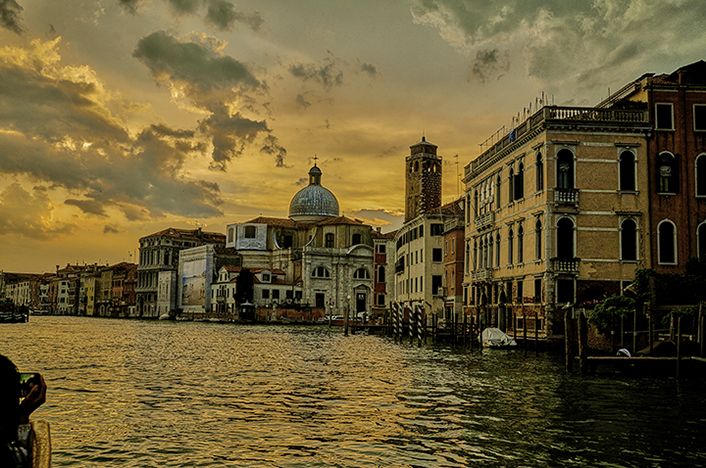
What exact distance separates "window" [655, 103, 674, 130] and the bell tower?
146 ft

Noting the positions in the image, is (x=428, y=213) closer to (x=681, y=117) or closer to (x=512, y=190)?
(x=512, y=190)

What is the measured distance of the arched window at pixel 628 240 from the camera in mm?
29562

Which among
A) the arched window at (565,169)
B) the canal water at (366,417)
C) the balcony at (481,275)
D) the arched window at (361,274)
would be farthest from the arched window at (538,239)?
the arched window at (361,274)

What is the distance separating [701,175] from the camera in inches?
1167

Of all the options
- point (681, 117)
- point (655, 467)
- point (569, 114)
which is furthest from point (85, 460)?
point (681, 117)

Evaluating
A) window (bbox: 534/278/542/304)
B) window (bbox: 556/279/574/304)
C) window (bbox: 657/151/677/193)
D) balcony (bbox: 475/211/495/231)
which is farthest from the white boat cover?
window (bbox: 657/151/677/193)

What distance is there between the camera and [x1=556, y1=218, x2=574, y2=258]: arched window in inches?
1170

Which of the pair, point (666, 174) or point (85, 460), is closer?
point (85, 460)

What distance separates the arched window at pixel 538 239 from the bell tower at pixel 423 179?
4312cm

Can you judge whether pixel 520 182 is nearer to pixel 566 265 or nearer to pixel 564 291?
pixel 566 265

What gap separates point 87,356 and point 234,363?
633 centimetres

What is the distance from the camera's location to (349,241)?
91125 millimetres

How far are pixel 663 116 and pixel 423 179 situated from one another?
4555 cm

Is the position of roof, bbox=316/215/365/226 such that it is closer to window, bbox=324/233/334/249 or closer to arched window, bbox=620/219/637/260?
window, bbox=324/233/334/249
